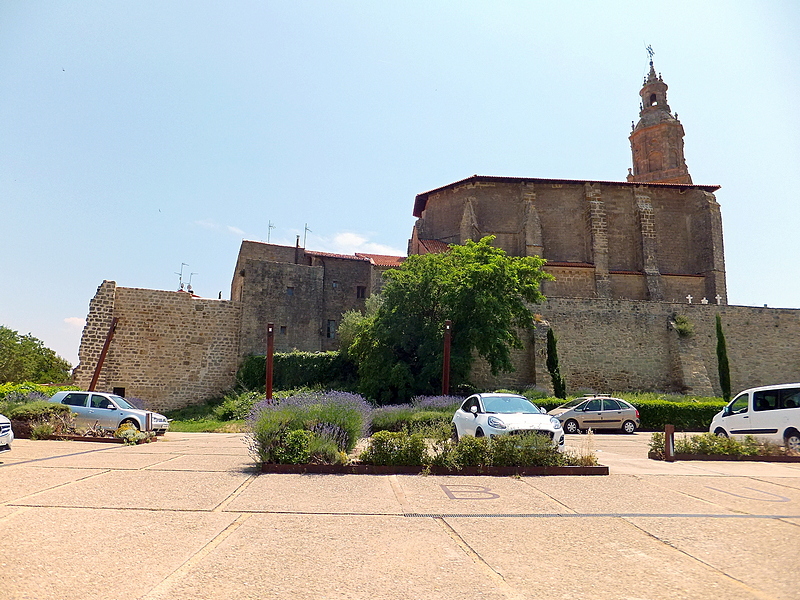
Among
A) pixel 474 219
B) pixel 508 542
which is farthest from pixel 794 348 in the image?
pixel 508 542

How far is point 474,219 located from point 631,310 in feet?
38.4

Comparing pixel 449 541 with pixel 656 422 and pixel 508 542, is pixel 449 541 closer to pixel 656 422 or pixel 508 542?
pixel 508 542

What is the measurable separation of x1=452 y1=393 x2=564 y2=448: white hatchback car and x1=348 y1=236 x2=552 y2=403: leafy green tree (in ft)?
31.4

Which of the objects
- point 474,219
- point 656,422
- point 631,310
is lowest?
point 656,422

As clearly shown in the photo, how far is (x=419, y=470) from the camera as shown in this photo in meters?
7.66

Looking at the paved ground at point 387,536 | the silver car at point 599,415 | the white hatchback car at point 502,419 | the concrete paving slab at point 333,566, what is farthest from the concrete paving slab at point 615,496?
the silver car at point 599,415

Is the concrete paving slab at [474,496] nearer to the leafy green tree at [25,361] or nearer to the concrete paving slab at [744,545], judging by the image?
the concrete paving slab at [744,545]

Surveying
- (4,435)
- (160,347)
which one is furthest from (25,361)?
(4,435)

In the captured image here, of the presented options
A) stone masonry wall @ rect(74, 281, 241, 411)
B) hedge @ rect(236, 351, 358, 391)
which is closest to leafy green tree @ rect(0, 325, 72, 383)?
stone masonry wall @ rect(74, 281, 241, 411)

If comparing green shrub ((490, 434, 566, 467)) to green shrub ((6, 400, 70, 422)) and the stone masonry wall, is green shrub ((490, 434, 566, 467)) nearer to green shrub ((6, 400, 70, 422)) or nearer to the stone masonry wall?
green shrub ((6, 400, 70, 422))

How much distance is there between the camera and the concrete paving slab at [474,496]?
17.8 ft

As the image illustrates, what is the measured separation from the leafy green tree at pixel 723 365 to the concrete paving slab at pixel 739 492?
62.6 feet

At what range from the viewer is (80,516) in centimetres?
482

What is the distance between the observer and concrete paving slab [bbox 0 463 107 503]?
19.0 ft
